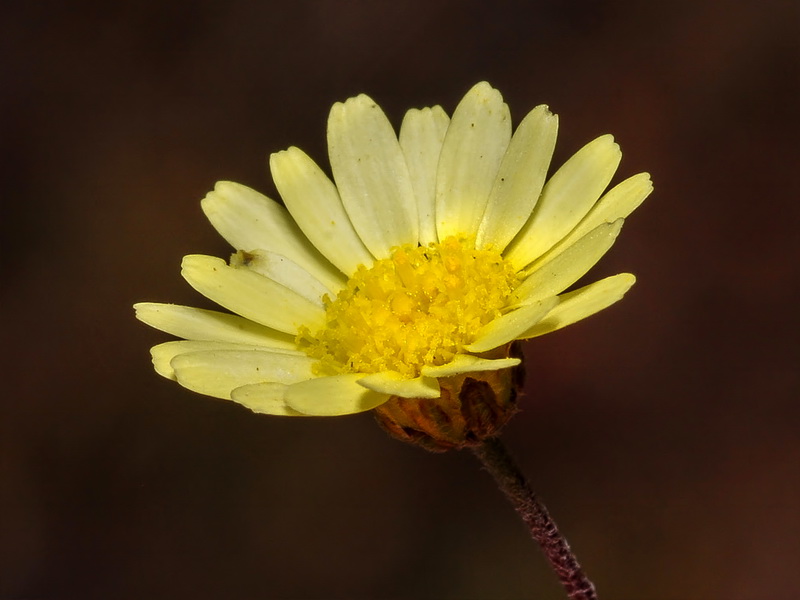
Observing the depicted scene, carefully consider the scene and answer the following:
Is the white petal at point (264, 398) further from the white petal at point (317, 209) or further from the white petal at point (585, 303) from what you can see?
the white petal at point (317, 209)

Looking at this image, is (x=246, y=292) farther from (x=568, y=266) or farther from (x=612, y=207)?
(x=612, y=207)

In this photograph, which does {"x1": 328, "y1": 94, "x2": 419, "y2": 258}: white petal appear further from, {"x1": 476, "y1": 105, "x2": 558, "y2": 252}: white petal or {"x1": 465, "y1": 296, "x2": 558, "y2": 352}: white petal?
{"x1": 465, "y1": 296, "x2": 558, "y2": 352}: white petal

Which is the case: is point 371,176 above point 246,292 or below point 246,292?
above

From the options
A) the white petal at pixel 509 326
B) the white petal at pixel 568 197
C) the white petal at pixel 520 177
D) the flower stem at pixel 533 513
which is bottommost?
the flower stem at pixel 533 513

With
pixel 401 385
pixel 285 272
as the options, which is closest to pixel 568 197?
pixel 401 385

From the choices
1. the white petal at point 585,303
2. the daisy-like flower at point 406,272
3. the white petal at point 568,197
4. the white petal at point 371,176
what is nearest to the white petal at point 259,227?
the daisy-like flower at point 406,272
